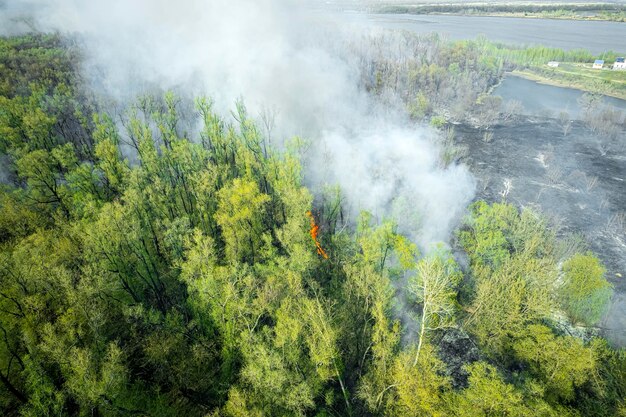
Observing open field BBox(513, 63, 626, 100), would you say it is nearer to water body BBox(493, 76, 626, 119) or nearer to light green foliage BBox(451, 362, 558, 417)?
water body BBox(493, 76, 626, 119)

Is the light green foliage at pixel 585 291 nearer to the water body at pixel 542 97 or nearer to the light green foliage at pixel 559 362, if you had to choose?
the light green foliage at pixel 559 362

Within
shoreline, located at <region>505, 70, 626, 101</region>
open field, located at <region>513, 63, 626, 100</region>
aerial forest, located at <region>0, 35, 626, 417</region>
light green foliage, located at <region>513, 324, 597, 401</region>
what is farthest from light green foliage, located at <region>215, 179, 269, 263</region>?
open field, located at <region>513, 63, 626, 100</region>

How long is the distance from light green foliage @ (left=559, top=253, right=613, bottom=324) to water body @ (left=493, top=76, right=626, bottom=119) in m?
73.7

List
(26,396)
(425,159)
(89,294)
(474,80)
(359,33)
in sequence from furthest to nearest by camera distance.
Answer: (359,33)
(474,80)
(425,159)
(89,294)
(26,396)

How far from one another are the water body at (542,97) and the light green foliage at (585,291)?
242 ft

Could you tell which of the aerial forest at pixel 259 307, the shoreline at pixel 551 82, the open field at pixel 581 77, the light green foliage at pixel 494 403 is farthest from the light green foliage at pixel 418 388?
the open field at pixel 581 77

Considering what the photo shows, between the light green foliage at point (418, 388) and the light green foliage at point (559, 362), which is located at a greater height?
the light green foliage at point (418, 388)

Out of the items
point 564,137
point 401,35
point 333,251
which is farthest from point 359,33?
point 333,251

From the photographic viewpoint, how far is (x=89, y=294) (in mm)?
23484

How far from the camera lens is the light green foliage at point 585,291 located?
34.0 m

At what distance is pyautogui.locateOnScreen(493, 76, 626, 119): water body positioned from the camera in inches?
3738

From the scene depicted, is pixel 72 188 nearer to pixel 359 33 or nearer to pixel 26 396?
pixel 26 396

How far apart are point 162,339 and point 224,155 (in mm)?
29509

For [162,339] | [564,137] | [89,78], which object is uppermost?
[89,78]
